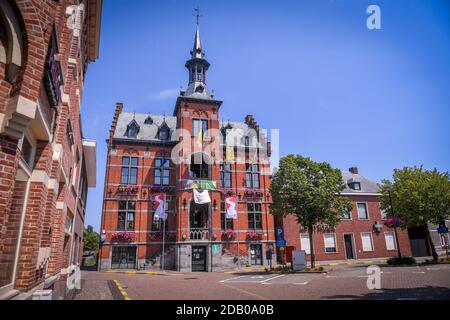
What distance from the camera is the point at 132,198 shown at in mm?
27625

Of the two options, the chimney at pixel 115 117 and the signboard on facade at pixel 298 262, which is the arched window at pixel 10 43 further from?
the chimney at pixel 115 117

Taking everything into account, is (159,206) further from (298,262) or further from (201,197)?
(298,262)

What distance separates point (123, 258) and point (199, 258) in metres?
7.48

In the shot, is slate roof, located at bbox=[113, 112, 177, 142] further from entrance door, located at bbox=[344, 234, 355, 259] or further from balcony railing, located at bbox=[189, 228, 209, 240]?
entrance door, located at bbox=[344, 234, 355, 259]

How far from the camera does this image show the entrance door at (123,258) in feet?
85.2

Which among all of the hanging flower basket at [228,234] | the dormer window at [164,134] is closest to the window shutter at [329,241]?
the hanging flower basket at [228,234]

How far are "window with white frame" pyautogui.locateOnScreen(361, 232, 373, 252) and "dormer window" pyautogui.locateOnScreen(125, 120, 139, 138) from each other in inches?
1167

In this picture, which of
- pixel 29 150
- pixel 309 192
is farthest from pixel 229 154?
pixel 29 150

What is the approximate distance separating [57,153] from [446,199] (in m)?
27.5

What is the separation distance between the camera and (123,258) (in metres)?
26.2

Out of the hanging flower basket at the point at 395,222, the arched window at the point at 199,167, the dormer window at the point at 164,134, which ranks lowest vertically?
the hanging flower basket at the point at 395,222

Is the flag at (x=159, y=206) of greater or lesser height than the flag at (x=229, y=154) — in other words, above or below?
below
